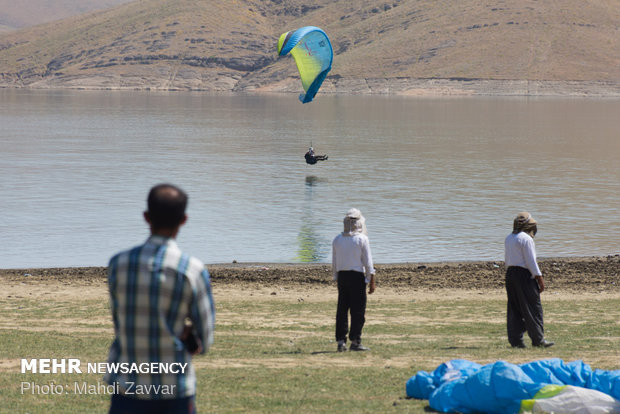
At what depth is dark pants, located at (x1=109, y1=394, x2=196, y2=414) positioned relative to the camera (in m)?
4.77

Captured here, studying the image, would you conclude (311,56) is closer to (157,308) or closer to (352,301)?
(352,301)

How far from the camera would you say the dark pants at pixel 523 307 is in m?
11.1

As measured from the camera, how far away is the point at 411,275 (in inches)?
808

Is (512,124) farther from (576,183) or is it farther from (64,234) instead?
(64,234)

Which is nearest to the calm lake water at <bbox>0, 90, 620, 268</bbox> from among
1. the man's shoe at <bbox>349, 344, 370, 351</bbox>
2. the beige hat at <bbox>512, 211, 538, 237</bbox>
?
the beige hat at <bbox>512, 211, 538, 237</bbox>

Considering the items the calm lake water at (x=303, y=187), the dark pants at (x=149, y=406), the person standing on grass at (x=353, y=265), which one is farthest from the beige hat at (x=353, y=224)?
the calm lake water at (x=303, y=187)

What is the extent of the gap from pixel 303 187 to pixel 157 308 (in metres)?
37.7

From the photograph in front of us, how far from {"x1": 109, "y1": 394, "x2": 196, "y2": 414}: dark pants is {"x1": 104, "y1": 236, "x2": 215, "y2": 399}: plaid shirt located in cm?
3

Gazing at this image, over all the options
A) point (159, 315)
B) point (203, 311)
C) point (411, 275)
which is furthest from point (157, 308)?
point (411, 275)

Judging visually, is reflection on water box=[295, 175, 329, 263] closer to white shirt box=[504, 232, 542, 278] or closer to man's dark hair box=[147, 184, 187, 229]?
white shirt box=[504, 232, 542, 278]

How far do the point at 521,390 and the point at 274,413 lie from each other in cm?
219

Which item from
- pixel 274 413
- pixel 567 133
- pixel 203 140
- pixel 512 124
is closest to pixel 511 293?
pixel 274 413

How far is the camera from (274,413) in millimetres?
7895

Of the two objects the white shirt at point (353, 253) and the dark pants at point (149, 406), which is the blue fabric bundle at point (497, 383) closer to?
the white shirt at point (353, 253)
